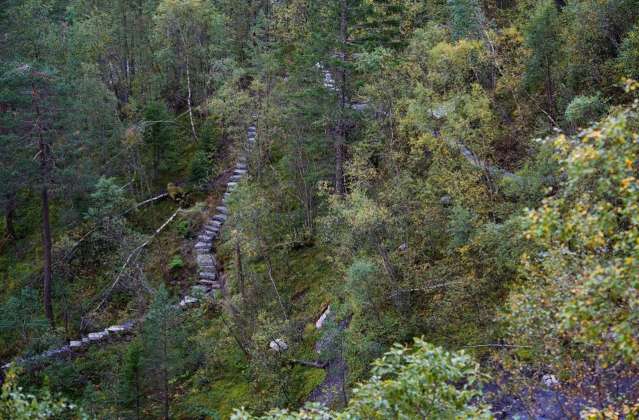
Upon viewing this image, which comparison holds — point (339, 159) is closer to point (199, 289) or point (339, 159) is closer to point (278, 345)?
point (278, 345)

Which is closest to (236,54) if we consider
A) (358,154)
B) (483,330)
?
(358,154)

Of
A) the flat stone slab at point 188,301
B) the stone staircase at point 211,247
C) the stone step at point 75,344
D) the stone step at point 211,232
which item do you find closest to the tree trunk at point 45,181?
the stone step at point 75,344

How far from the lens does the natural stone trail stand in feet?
74.4

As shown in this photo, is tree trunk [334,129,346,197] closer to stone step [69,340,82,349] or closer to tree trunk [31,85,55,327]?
tree trunk [31,85,55,327]

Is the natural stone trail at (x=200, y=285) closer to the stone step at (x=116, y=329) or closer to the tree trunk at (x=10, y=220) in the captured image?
the stone step at (x=116, y=329)

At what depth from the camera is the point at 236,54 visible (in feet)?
105

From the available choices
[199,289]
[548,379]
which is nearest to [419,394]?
[548,379]

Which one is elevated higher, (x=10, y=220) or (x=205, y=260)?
(x=205, y=260)

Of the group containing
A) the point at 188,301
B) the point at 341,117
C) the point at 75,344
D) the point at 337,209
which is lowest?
the point at 75,344

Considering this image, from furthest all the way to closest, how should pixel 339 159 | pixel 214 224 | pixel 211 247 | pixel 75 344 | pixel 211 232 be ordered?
pixel 214 224, pixel 211 232, pixel 211 247, pixel 75 344, pixel 339 159

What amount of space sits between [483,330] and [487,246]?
196cm

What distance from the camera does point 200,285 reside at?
2538 cm

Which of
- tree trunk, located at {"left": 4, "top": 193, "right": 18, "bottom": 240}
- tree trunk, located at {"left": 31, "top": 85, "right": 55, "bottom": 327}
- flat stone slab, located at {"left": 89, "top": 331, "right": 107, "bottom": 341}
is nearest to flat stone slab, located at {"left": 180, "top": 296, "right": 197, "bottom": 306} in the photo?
flat stone slab, located at {"left": 89, "top": 331, "right": 107, "bottom": 341}

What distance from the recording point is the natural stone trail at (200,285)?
74.4 ft
